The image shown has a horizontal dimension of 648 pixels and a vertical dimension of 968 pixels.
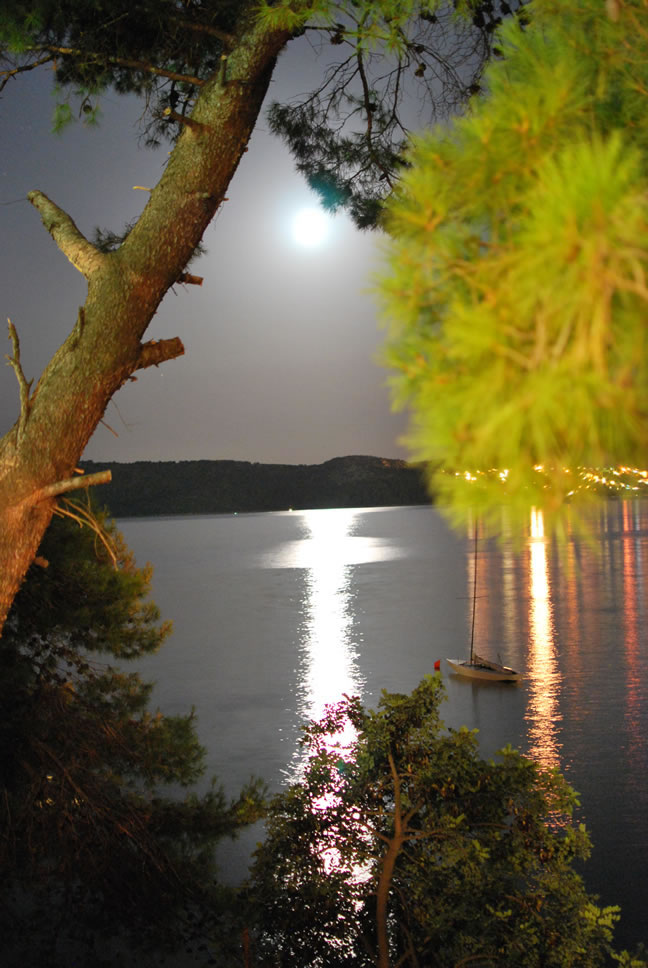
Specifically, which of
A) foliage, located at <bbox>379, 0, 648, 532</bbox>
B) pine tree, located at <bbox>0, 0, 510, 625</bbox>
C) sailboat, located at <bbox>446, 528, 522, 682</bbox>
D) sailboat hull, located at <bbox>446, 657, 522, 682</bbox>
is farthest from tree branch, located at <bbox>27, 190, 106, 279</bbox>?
sailboat hull, located at <bbox>446, 657, 522, 682</bbox>

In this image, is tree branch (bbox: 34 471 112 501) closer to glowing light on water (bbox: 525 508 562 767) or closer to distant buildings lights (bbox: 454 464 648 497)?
distant buildings lights (bbox: 454 464 648 497)

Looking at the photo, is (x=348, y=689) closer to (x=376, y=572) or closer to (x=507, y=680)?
(x=507, y=680)

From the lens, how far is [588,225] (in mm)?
759

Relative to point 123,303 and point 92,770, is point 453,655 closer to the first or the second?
point 92,770

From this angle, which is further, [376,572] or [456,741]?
[376,572]

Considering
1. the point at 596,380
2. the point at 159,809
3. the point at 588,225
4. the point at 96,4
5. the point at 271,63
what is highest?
the point at 96,4

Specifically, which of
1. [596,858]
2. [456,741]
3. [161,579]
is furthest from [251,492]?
[456,741]

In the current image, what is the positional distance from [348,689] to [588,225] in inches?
1138

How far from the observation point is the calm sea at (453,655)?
1753cm

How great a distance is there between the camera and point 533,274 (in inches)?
31.3

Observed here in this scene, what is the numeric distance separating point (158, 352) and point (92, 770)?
418 cm

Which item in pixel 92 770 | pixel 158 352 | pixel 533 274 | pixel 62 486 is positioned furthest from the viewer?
pixel 92 770

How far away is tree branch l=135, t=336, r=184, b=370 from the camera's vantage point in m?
2.70

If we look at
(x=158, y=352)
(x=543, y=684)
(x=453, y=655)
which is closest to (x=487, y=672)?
(x=543, y=684)
